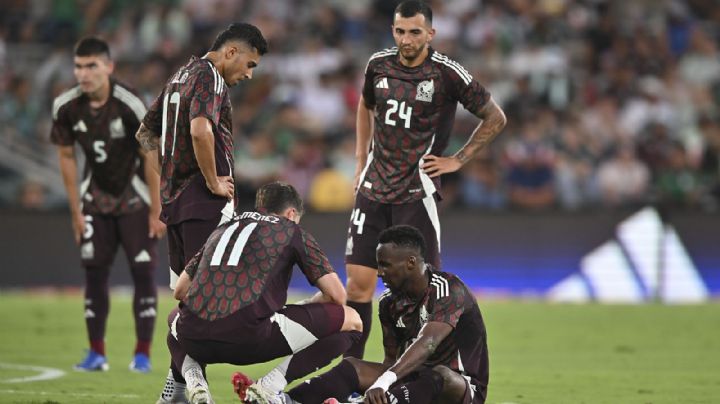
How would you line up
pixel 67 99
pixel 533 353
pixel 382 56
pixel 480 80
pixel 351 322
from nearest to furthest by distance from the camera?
pixel 351 322 < pixel 382 56 < pixel 67 99 < pixel 533 353 < pixel 480 80

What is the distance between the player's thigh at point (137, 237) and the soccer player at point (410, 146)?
2201 millimetres

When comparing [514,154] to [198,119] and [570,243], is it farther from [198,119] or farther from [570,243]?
[198,119]

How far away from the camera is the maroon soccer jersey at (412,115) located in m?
9.02

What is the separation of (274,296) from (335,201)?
437 inches

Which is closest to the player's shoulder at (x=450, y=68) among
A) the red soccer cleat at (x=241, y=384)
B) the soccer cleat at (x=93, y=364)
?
the red soccer cleat at (x=241, y=384)

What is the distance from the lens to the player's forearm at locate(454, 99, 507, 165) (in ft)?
29.9

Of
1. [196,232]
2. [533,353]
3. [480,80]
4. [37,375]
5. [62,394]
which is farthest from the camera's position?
[480,80]

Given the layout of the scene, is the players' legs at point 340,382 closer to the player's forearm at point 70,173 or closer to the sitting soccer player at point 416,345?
the sitting soccer player at point 416,345

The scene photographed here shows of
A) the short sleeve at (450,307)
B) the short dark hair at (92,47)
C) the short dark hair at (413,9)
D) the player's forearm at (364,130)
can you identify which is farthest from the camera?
the short dark hair at (92,47)

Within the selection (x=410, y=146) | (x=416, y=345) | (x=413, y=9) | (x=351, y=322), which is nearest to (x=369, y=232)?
(x=410, y=146)

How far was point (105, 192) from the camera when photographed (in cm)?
1051

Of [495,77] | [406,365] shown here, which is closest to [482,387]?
[406,365]

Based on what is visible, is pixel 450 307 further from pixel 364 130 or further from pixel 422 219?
pixel 364 130

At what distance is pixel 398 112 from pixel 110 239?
302 centimetres
